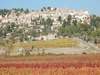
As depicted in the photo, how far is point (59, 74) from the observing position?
60.0 feet

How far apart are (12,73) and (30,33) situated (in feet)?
586

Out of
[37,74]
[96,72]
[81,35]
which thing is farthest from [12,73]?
[81,35]

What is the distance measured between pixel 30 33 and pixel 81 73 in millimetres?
179757

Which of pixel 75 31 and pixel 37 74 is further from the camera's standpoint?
pixel 75 31

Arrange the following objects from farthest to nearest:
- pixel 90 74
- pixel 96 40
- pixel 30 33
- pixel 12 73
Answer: pixel 30 33 < pixel 96 40 < pixel 12 73 < pixel 90 74

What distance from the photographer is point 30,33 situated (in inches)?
7790

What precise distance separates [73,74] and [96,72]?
1.44 m

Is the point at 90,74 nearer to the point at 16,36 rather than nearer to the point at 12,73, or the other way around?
the point at 12,73

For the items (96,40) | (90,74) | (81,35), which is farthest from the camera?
(81,35)

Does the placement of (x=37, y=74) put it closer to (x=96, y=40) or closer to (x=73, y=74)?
(x=73, y=74)

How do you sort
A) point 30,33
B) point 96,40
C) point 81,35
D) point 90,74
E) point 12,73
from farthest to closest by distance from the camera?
1. point 30,33
2. point 81,35
3. point 96,40
4. point 12,73
5. point 90,74

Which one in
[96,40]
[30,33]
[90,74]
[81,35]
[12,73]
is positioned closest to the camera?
[90,74]

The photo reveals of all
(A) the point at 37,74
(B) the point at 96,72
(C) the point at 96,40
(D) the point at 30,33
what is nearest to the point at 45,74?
(A) the point at 37,74

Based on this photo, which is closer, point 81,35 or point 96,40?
point 96,40
